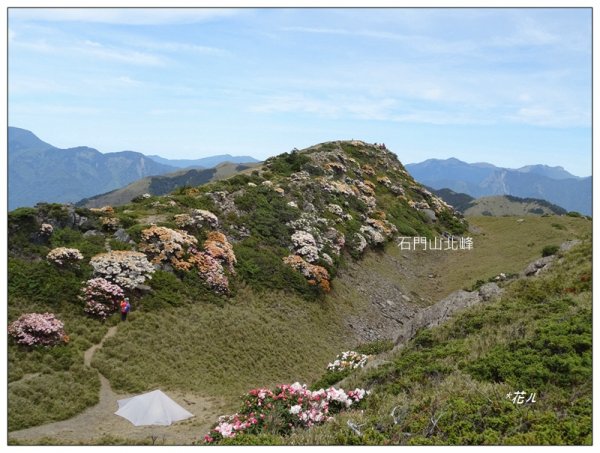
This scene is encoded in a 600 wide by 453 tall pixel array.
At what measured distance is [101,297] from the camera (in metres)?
26.9

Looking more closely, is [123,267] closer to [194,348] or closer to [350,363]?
[194,348]

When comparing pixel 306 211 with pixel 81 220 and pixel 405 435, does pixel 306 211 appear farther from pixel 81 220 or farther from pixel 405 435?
pixel 405 435

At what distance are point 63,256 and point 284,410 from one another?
20496 mm

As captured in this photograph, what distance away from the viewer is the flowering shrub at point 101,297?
26219 millimetres

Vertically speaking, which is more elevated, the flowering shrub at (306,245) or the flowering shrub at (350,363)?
the flowering shrub at (306,245)

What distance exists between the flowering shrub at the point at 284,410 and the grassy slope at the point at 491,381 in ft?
3.22

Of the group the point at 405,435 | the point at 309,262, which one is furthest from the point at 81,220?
the point at 405,435

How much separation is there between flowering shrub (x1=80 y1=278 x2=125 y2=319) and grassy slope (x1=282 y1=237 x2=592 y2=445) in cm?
1617

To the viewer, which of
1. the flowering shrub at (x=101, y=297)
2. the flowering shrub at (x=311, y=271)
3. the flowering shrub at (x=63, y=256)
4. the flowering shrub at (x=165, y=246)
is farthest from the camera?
the flowering shrub at (x=311, y=271)

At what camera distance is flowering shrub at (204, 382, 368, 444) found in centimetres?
1352

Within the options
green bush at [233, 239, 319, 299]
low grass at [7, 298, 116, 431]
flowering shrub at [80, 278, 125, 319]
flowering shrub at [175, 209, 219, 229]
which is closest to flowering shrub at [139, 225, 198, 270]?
flowering shrub at [175, 209, 219, 229]

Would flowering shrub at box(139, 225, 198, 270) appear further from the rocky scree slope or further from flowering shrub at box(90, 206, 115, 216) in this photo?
flowering shrub at box(90, 206, 115, 216)

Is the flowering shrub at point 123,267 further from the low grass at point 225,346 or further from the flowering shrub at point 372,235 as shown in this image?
the flowering shrub at point 372,235

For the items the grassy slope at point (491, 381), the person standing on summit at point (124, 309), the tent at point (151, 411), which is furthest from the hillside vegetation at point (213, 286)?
the grassy slope at point (491, 381)
